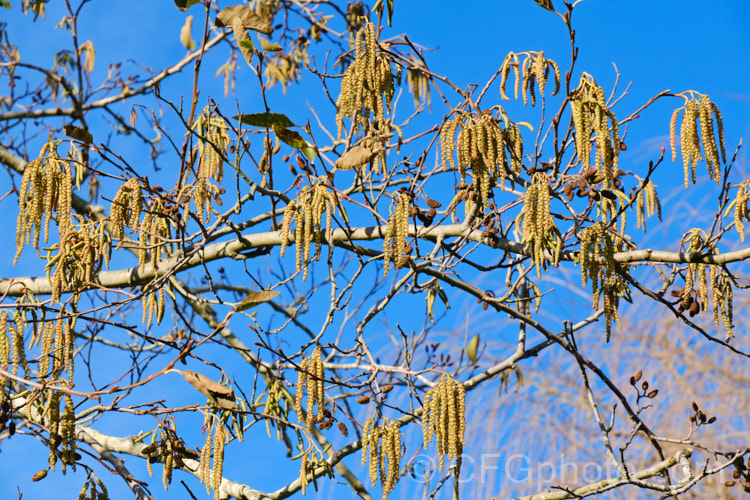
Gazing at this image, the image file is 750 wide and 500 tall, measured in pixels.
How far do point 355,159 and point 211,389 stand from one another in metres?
0.87

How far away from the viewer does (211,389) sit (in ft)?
7.68

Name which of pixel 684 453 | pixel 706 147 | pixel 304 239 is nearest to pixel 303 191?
pixel 304 239

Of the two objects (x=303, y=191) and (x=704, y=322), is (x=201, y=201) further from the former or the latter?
(x=704, y=322)

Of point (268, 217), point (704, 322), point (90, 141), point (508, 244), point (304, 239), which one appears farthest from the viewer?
point (704, 322)

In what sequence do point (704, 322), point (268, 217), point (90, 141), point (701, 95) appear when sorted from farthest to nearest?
point (704, 322), point (268, 217), point (90, 141), point (701, 95)

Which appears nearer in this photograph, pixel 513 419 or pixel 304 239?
pixel 304 239

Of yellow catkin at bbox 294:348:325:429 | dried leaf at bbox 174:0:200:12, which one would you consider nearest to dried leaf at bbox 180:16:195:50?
dried leaf at bbox 174:0:200:12

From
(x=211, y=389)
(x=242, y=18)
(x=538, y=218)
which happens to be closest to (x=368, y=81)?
(x=242, y=18)

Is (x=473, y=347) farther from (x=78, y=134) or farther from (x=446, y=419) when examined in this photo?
(x=78, y=134)

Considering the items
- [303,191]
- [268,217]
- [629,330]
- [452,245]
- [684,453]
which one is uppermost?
[629,330]

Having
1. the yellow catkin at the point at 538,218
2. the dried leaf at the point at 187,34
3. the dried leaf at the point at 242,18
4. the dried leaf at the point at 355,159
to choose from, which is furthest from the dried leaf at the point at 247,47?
the dried leaf at the point at 187,34

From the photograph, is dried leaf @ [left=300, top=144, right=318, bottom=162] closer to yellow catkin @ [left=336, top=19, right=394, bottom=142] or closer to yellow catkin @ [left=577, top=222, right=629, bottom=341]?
yellow catkin @ [left=336, top=19, right=394, bottom=142]

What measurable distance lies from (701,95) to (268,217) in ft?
6.16

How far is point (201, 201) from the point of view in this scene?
10.0ft
